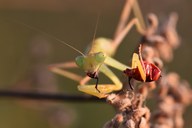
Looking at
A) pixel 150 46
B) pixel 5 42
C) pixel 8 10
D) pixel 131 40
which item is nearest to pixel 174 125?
pixel 150 46

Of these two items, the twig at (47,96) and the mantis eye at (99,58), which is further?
the twig at (47,96)

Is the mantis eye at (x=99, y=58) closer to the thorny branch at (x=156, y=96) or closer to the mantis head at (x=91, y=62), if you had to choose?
the mantis head at (x=91, y=62)

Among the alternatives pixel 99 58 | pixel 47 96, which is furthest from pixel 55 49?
pixel 99 58

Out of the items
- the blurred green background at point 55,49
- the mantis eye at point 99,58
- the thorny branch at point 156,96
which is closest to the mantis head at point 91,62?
the mantis eye at point 99,58

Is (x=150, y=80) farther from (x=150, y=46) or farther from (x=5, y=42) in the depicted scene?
(x=5, y=42)

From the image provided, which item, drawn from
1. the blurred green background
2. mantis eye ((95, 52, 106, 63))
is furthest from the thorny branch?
the blurred green background

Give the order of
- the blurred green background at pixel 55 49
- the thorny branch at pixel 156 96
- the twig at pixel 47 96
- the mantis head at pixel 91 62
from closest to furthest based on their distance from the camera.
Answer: the thorny branch at pixel 156 96 < the mantis head at pixel 91 62 < the twig at pixel 47 96 < the blurred green background at pixel 55 49
